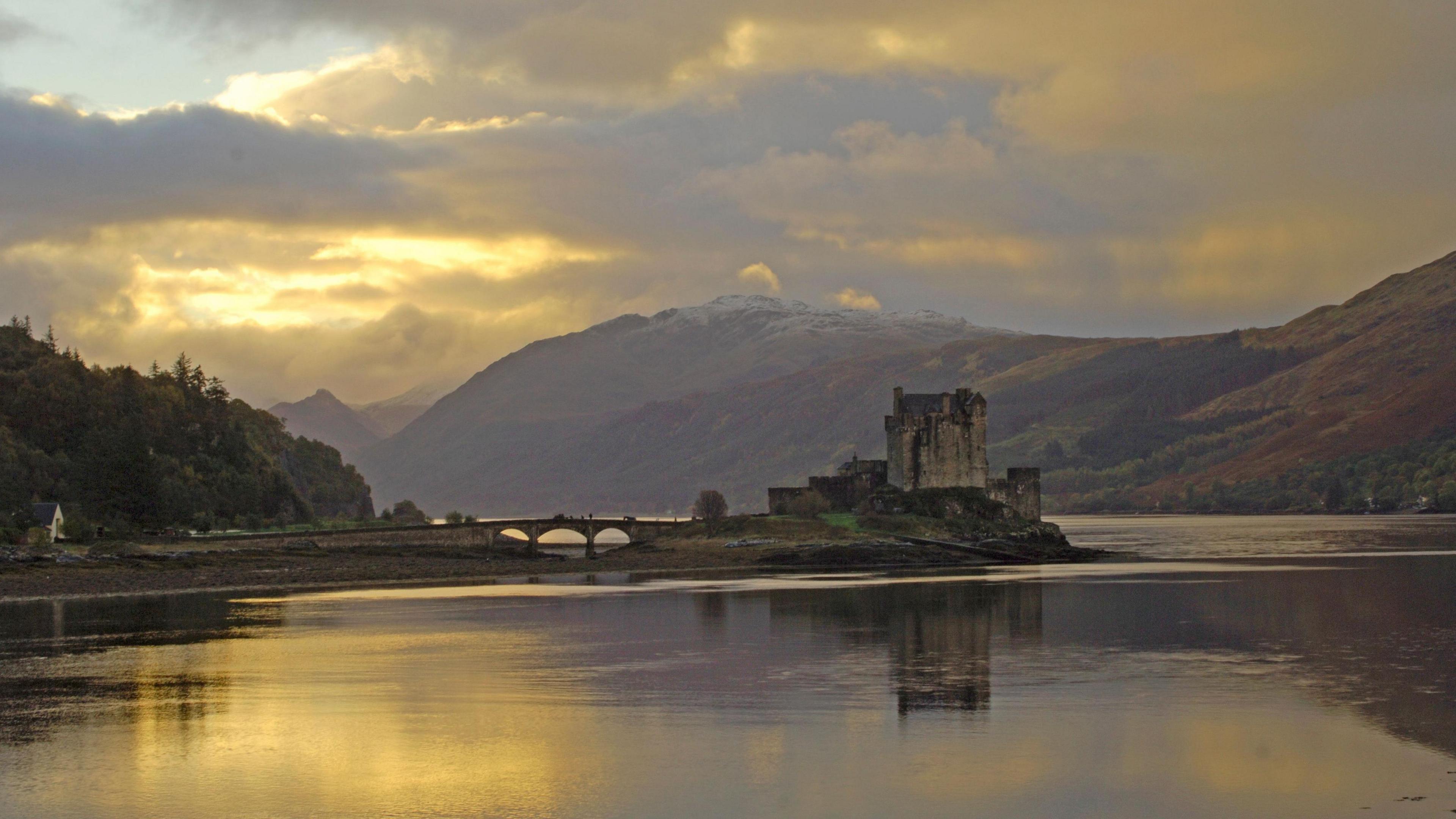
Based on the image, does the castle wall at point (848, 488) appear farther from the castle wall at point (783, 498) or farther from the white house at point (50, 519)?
the white house at point (50, 519)

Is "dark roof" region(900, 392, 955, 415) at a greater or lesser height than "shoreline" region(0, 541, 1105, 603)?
greater

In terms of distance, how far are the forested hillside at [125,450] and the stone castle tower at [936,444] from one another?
51.6m

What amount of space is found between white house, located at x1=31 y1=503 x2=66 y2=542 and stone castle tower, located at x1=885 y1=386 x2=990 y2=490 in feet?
204

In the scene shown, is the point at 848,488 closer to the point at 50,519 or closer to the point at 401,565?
the point at 401,565

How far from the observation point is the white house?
89.0 m

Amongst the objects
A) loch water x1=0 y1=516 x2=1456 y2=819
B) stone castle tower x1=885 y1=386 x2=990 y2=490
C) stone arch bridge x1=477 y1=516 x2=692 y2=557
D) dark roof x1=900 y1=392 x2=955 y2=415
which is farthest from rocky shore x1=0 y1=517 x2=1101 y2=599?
dark roof x1=900 y1=392 x2=955 y2=415

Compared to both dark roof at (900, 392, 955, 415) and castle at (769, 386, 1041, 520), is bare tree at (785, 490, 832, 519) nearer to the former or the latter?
castle at (769, 386, 1041, 520)

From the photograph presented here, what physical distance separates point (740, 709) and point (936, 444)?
87.5 m

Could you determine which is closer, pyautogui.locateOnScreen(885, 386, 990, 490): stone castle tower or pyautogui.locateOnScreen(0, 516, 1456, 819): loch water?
pyautogui.locateOnScreen(0, 516, 1456, 819): loch water

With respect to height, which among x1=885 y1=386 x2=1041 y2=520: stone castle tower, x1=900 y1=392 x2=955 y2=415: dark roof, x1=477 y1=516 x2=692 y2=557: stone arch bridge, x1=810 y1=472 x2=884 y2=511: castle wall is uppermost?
x1=900 y1=392 x2=955 y2=415: dark roof

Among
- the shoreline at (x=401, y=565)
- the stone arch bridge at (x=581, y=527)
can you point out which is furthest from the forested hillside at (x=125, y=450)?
the stone arch bridge at (x=581, y=527)

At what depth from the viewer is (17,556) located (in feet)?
258

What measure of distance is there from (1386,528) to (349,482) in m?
123

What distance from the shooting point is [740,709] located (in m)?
32.4
